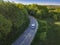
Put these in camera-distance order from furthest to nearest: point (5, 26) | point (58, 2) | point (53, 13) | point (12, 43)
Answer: point (58, 2) → point (53, 13) → point (12, 43) → point (5, 26)

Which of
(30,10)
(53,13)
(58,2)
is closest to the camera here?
(30,10)

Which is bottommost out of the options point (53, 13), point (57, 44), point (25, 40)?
point (53, 13)

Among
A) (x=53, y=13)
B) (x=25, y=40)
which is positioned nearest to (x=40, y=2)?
(x=53, y=13)

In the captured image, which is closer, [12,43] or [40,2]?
[12,43]

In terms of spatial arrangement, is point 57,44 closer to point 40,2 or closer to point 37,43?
point 37,43

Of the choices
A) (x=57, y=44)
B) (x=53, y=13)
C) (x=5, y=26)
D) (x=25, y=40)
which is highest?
(x=5, y=26)

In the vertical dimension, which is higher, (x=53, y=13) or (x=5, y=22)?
(x=5, y=22)

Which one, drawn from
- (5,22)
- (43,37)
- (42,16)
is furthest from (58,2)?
(5,22)

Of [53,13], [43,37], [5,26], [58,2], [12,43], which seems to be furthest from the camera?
[58,2]

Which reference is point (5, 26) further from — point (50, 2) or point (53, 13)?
point (50, 2)
